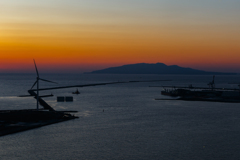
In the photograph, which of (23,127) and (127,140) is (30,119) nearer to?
(23,127)

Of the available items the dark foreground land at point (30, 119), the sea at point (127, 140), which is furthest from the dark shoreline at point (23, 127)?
the sea at point (127, 140)

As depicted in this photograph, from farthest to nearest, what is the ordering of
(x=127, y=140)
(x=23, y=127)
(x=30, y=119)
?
(x=30, y=119) → (x=23, y=127) → (x=127, y=140)

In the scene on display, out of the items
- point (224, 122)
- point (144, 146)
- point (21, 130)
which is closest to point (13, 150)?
point (21, 130)

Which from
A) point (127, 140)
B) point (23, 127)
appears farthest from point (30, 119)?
point (127, 140)

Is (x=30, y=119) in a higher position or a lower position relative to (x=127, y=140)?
higher

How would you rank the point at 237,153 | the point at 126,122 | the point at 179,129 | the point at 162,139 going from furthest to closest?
1. the point at 126,122
2. the point at 179,129
3. the point at 162,139
4. the point at 237,153

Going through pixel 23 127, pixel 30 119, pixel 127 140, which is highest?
pixel 30 119

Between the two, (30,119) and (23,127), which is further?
(30,119)

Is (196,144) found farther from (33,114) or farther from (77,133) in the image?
(33,114)

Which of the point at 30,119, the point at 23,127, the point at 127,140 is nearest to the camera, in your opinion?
the point at 127,140

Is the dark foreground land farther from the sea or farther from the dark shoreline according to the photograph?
the sea

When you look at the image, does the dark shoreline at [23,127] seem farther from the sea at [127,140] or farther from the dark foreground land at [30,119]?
the sea at [127,140]
